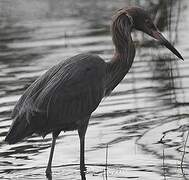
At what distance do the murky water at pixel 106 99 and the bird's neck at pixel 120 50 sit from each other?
0.84 metres

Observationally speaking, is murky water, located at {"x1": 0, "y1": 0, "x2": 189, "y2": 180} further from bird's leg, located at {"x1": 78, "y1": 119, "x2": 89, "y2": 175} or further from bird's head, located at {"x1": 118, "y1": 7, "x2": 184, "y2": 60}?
bird's head, located at {"x1": 118, "y1": 7, "x2": 184, "y2": 60}

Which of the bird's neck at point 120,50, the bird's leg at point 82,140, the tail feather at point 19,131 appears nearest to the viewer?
the tail feather at point 19,131

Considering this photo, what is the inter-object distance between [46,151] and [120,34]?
148 centimetres

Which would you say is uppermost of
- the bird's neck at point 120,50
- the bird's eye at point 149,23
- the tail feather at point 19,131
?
the bird's eye at point 149,23

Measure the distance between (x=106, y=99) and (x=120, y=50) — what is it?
254 cm

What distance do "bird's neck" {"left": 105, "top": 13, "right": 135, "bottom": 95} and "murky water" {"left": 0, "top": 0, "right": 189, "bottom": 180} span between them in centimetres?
84

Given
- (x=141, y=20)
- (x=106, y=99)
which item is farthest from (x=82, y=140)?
(x=106, y=99)

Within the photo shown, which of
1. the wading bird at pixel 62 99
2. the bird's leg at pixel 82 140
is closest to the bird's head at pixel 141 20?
the wading bird at pixel 62 99

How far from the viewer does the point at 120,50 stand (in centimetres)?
888

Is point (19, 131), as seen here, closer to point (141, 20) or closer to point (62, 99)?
point (62, 99)

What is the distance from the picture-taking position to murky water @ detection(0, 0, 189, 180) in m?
8.88

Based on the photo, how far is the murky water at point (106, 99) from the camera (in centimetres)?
888

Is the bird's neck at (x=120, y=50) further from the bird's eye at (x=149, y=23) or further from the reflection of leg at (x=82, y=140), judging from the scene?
the reflection of leg at (x=82, y=140)

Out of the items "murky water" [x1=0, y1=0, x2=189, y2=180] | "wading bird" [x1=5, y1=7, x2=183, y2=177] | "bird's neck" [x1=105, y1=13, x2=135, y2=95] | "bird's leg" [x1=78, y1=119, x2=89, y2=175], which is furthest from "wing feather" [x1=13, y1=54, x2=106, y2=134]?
"murky water" [x1=0, y1=0, x2=189, y2=180]
